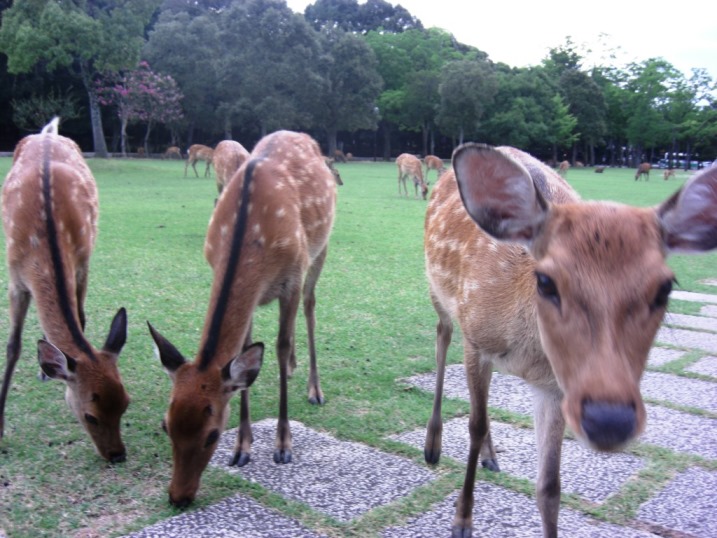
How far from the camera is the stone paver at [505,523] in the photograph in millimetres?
2604

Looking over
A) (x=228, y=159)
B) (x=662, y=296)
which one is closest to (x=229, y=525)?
(x=662, y=296)

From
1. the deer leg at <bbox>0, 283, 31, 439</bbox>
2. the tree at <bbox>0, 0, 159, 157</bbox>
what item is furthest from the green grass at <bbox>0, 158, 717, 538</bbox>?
the tree at <bbox>0, 0, 159, 157</bbox>

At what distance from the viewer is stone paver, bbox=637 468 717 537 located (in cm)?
264

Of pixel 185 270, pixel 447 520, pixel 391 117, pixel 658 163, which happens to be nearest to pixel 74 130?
pixel 391 117

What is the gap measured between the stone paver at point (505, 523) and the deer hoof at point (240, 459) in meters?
0.90

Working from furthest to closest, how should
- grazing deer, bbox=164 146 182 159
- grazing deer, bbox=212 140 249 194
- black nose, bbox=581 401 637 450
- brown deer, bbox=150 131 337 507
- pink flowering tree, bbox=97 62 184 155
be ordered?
grazing deer, bbox=164 146 182 159 < pink flowering tree, bbox=97 62 184 155 < grazing deer, bbox=212 140 249 194 < brown deer, bbox=150 131 337 507 < black nose, bbox=581 401 637 450

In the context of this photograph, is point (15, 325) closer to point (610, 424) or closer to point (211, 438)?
point (211, 438)

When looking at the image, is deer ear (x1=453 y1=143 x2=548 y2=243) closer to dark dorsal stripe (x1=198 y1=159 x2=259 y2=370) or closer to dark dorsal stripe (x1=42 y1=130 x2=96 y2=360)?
dark dorsal stripe (x1=198 y1=159 x2=259 y2=370)

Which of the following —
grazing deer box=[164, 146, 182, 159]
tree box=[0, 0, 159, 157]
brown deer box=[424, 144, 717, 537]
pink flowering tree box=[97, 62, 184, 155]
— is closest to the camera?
brown deer box=[424, 144, 717, 537]

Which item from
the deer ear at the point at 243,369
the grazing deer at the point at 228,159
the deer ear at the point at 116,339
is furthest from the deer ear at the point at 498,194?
the grazing deer at the point at 228,159

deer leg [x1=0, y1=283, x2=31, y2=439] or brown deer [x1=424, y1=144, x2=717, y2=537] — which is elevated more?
brown deer [x1=424, y1=144, x2=717, y2=537]

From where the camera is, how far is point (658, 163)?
221 ft

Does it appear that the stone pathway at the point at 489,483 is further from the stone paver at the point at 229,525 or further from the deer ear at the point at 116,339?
the deer ear at the point at 116,339

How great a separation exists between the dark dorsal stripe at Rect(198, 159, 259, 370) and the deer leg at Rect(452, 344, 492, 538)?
1109 mm
